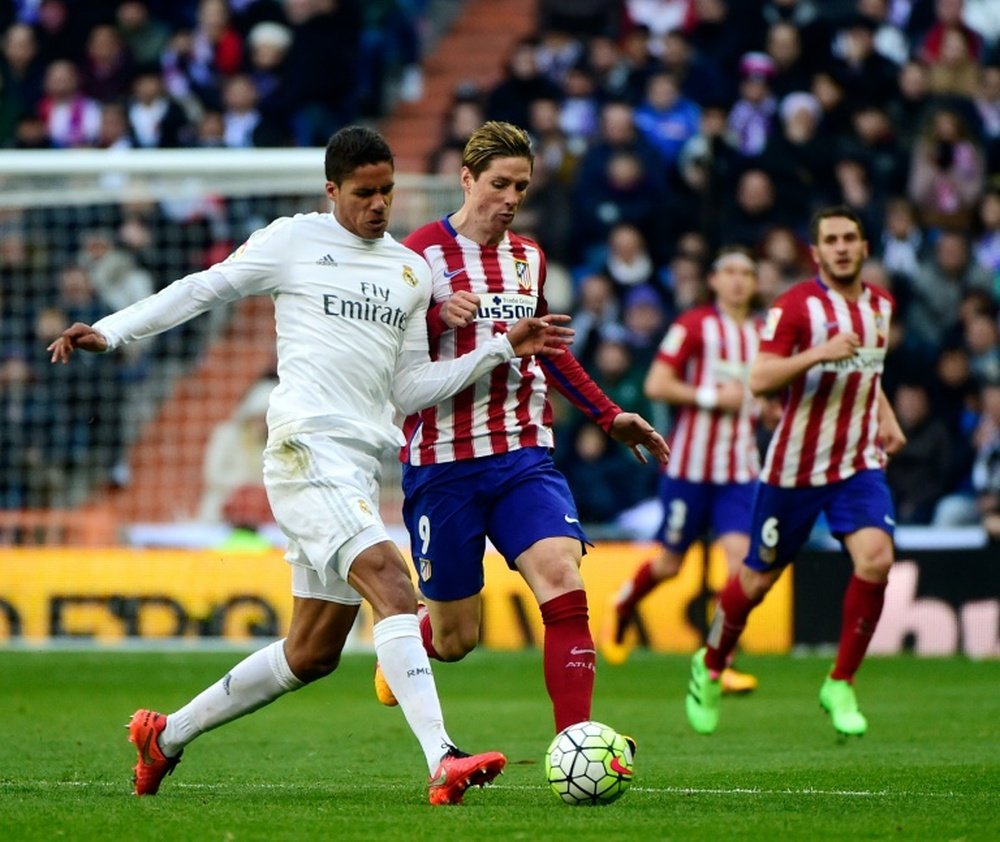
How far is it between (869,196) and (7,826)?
12977 millimetres

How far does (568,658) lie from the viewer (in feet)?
22.9

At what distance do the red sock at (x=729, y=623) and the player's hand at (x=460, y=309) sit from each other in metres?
3.34

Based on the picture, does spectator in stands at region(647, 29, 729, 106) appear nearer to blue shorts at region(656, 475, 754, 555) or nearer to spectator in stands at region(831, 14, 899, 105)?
spectator in stands at region(831, 14, 899, 105)

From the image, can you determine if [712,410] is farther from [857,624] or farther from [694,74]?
[694,74]

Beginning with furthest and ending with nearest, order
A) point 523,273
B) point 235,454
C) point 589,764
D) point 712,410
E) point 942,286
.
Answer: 1. point 235,454
2. point 942,286
3. point 712,410
4. point 523,273
5. point 589,764

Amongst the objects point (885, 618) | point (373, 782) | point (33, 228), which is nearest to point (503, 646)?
point (885, 618)

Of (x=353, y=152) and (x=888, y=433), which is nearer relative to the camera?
(x=353, y=152)

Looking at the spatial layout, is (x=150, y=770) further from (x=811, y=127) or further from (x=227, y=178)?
(x=811, y=127)

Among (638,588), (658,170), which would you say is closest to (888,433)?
(638,588)

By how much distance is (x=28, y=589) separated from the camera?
651 inches

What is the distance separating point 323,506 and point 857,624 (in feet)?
12.6

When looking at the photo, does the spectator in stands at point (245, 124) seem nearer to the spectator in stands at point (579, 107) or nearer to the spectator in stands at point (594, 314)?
the spectator in stands at point (579, 107)

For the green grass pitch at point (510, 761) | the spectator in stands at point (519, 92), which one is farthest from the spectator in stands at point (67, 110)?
the green grass pitch at point (510, 761)

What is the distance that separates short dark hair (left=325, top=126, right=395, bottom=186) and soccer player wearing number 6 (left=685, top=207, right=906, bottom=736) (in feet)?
10.8
